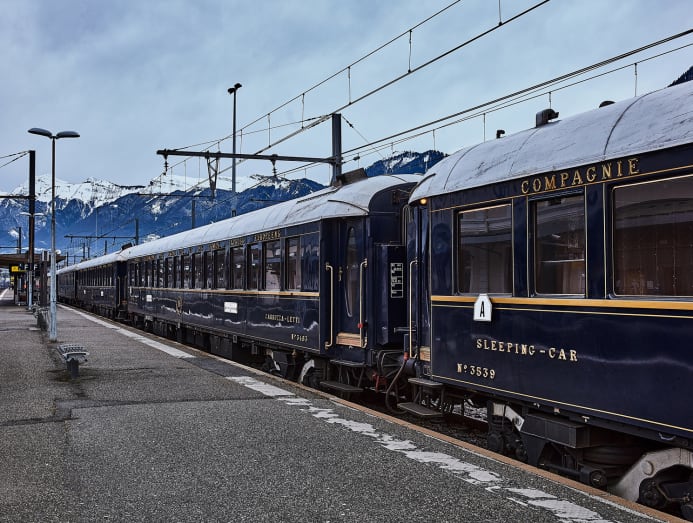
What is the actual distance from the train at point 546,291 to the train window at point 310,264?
6cm

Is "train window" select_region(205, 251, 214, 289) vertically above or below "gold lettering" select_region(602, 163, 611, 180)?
below

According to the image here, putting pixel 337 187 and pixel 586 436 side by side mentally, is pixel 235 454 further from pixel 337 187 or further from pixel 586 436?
pixel 337 187

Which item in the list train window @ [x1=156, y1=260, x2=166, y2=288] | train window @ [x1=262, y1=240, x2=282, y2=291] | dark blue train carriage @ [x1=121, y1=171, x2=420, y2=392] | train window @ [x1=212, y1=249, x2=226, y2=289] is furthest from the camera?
train window @ [x1=156, y1=260, x2=166, y2=288]

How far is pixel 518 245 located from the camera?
652 centimetres

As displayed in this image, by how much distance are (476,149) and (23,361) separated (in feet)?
36.7

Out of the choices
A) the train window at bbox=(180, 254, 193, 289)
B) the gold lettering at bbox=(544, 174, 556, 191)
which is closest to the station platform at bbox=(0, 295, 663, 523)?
the gold lettering at bbox=(544, 174, 556, 191)

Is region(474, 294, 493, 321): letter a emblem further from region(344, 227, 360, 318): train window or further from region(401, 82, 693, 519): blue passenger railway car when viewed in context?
region(344, 227, 360, 318): train window

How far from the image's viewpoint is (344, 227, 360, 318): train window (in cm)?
1032

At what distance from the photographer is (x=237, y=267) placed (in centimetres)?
1473

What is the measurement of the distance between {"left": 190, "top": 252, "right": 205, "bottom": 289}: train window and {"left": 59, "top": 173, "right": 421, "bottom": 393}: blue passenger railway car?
405 millimetres

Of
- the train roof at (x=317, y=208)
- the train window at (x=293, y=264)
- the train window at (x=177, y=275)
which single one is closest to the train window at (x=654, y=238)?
the train roof at (x=317, y=208)

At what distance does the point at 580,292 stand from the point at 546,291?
423mm

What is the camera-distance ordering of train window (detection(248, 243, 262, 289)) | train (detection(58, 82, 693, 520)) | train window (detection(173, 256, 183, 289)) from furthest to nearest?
train window (detection(173, 256, 183, 289)) < train window (detection(248, 243, 262, 289)) < train (detection(58, 82, 693, 520))

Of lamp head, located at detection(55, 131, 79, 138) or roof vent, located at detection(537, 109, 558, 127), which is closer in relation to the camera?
roof vent, located at detection(537, 109, 558, 127)
